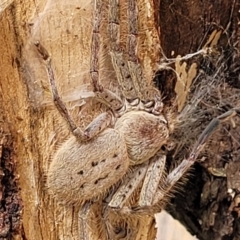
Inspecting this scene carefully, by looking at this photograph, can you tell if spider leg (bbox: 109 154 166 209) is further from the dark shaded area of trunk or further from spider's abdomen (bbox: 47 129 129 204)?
the dark shaded area of trunk

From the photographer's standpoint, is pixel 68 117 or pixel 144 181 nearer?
pixel 68 117

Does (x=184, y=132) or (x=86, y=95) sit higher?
(x=86, y=95)

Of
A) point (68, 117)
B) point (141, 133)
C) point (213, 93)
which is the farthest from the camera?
point (213, 93)

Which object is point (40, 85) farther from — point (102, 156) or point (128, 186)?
point (128, 186)

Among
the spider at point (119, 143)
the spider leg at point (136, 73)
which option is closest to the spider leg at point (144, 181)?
the spider at point (119, 143)

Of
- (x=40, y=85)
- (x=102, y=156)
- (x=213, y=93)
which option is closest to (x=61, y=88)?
(x=40, y=85)

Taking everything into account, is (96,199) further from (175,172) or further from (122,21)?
(122,21)

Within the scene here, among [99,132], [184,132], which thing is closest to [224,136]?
[184,132]

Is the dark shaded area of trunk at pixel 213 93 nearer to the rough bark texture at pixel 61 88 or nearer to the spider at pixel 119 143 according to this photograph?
the rough bark texture at pixel 61 88
